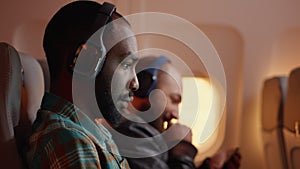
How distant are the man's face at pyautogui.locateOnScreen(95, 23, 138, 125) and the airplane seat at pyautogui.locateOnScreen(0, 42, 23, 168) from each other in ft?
0.53

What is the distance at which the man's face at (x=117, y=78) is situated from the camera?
3.11 ft

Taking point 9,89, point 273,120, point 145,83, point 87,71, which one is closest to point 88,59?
point 87,71

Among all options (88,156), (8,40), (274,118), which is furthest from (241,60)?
(88,156)

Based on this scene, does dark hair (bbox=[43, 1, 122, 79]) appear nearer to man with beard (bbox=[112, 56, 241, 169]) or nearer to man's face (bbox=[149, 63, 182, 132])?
man with beard (bbox=[112, 56, 241, 169])

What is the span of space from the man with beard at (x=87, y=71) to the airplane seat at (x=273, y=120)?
0.95 metres

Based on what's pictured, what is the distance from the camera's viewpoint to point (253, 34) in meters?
1.93

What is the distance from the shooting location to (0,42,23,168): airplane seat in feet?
2.86

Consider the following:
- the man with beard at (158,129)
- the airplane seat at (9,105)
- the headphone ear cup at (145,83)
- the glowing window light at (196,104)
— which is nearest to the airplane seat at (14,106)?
the airplane seat at (9,105)

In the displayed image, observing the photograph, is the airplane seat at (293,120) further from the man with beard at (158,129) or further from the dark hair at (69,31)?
the dark hair at (69,31)

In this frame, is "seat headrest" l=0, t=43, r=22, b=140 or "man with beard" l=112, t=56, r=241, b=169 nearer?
"seat headrest" l=0, t=43, r=22, b=140

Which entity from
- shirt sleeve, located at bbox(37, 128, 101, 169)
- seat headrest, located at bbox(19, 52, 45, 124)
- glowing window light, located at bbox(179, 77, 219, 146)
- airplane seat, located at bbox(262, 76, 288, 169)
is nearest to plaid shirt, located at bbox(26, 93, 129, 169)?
shirt sleeve, located at bbox(37, 128, 101, 169)

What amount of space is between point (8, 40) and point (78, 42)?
0.92 metres

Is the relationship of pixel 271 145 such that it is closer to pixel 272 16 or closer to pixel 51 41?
pixel 272 16

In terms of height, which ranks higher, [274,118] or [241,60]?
[241,60]
